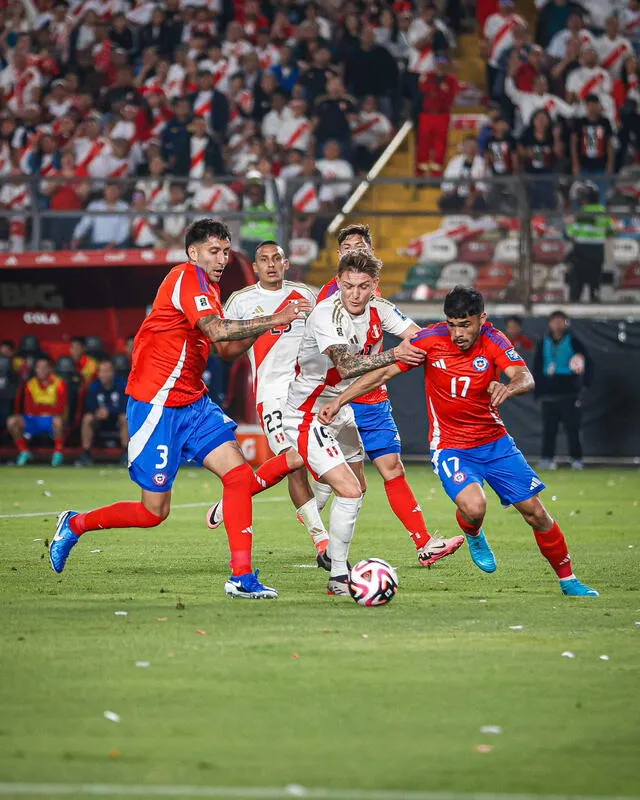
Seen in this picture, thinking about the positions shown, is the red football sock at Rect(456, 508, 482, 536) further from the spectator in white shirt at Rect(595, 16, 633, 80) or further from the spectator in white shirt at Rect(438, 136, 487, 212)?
the spectator in white shirt at Rect(595, 16, 633, 80)

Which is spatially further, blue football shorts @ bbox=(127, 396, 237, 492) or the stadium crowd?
the stadium crowd

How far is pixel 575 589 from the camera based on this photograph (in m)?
8.77

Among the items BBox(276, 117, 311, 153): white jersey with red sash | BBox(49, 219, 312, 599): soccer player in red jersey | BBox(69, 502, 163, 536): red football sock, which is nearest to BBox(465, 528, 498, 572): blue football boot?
BBox(49, 219, 312, 599): soccer player in red jersey

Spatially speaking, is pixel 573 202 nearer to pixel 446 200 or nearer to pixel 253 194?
pixel 446 200

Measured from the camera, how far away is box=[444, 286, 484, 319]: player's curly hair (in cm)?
870

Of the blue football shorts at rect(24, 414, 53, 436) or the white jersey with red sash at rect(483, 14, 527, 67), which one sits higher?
the white jersey with red sash at rect(483, 14, 527, 67)

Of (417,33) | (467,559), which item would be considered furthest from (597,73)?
(467,559)

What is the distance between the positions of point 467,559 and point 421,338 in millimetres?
2478

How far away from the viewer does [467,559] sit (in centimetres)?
1098

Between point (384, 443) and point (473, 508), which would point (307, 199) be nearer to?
point (384, 443)

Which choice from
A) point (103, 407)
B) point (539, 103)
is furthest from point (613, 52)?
point (103, 407)

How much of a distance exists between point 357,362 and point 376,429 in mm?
1734

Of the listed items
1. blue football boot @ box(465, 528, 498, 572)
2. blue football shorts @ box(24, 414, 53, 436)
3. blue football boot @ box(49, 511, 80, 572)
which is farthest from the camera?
blue football shorts @ box(24, 414, 53, 436)

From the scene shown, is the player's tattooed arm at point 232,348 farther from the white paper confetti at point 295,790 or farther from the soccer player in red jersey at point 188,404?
the white paper confetti at point 295,790
